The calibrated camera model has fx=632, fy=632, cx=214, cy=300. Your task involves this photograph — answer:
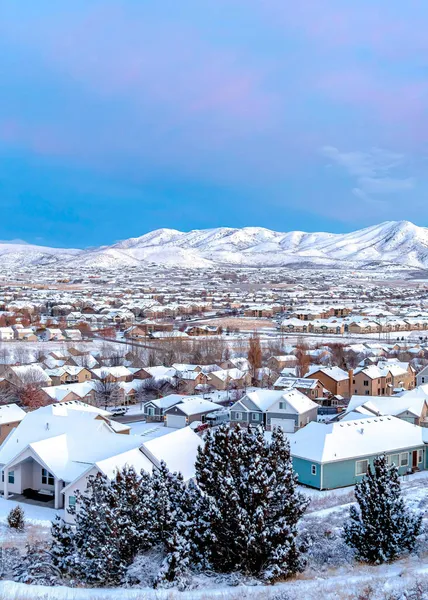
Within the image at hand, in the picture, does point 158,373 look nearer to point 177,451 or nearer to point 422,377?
point 422,377

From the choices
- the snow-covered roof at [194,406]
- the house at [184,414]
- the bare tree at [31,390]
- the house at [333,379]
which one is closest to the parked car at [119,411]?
the bare tree at [31,390]

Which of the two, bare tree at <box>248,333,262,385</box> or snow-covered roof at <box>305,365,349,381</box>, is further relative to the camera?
bare tree at <box>248,333,262,385</box>

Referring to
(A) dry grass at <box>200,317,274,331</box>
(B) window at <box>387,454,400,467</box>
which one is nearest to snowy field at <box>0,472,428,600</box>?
(B) window at <box>387,454,400,467</box>

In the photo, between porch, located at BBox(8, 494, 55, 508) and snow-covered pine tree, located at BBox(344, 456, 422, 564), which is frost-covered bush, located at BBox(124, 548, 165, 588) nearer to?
snow-covered pine tree, located at BBox(344, 456, 422, 564)

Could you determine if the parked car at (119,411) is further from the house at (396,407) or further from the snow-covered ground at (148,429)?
the house at (396,407)

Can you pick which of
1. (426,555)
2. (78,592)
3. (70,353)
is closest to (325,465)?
(426,555)

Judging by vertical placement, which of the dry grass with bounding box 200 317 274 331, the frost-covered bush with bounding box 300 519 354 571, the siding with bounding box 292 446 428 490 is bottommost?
the siding with bounding box 292 446 428 490
